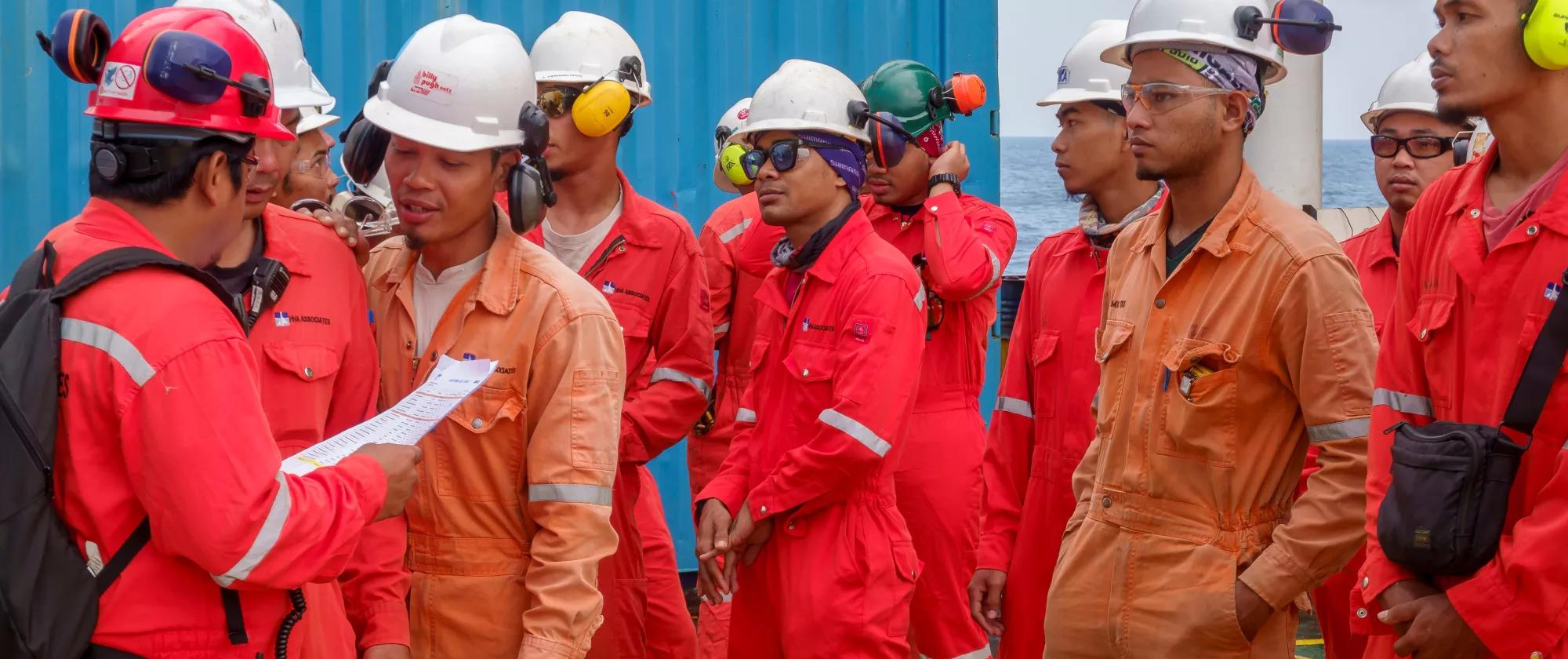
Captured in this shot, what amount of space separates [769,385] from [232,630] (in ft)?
7.20

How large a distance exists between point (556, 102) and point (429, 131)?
1.80 meters

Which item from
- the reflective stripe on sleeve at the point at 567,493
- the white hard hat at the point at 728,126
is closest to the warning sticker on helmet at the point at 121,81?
the reflective stripe on sleeve at the point at 567,493

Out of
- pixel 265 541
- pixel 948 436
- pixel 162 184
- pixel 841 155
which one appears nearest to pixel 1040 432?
pixel 948 436

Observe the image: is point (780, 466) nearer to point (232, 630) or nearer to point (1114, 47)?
point (1114, 47)

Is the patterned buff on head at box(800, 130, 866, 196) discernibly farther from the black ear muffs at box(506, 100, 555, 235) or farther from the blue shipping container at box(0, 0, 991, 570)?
the blue shipping container at box(0, 0, 991, 570)

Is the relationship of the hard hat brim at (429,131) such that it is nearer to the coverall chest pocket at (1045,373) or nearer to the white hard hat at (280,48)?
the white hard hat at (280,48)

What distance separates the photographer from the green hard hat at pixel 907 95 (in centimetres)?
564

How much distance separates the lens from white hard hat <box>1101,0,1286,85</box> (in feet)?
11.8

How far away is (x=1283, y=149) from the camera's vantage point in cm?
768

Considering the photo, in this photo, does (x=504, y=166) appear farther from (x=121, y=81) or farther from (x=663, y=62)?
(x=663, y=62)

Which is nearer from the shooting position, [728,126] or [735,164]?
[735,164]

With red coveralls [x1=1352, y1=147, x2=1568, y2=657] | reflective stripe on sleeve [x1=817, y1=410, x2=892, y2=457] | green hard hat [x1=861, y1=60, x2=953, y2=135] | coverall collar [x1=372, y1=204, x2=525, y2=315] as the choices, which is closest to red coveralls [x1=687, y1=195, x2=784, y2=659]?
green hard hat [x1=861, y1=60, x2=953, y2=135]

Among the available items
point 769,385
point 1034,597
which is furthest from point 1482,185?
point 769,385

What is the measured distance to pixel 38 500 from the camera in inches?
90.0
